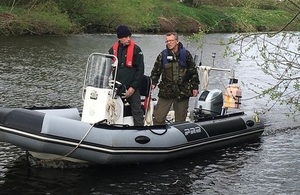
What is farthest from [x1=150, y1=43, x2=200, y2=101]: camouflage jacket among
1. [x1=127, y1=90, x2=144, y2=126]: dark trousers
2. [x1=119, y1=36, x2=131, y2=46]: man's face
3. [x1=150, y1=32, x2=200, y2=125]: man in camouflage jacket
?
[x1=119, y1=36, x2=131, y2=46]: man's face

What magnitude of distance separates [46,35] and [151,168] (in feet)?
74.1

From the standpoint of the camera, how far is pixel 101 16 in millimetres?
35719

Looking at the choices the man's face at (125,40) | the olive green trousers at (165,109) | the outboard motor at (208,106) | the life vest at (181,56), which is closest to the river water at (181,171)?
the outboard motor at (208,106)

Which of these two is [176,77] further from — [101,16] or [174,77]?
[101,16]

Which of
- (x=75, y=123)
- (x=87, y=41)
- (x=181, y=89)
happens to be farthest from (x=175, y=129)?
(x=87, y=41)

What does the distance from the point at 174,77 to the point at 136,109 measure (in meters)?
0.91

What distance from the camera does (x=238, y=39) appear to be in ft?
21.8

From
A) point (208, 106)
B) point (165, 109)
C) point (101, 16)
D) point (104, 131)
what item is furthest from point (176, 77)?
point (101, 16)

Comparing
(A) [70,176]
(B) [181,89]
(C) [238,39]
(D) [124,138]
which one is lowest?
(A) [70,176]

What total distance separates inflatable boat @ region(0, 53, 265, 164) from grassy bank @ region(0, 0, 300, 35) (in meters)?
11.8

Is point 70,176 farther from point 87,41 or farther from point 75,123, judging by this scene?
point 87,41

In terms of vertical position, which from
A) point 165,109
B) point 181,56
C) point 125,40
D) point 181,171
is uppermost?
point 125,40

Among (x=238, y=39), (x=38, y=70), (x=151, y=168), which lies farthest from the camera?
(x=38, y=70)

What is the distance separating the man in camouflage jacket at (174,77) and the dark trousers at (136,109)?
1.95 feet
